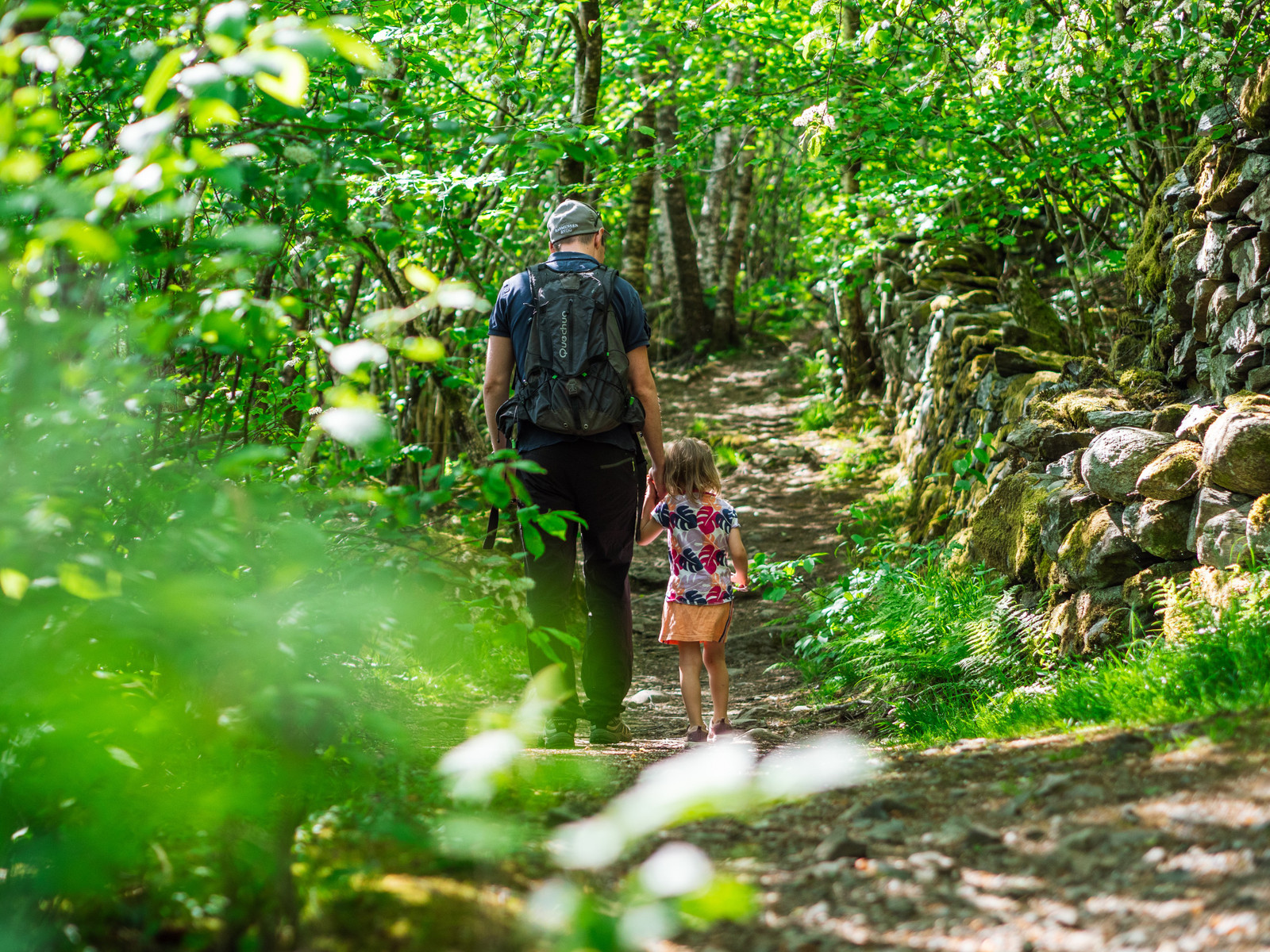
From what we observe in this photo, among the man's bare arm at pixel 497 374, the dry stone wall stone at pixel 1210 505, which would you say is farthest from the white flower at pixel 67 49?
the dry stone wall stone at pixel 1210 505

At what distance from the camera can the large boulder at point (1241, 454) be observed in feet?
11.8

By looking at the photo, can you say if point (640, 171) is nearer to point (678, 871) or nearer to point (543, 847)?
point (543, 847)

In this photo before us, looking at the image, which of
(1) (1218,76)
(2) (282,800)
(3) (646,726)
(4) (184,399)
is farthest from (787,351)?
(2) (282,800)

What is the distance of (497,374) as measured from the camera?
430cm

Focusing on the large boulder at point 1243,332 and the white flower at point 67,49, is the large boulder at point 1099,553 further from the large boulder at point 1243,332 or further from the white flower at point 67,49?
the white flower at point 67,49

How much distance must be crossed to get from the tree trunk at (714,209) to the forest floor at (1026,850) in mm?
13495

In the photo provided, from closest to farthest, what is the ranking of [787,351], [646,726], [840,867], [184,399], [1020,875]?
1. [1020,875]
2. [840,867]
3. [184,399]
4. [646,726]
5. [787,351]

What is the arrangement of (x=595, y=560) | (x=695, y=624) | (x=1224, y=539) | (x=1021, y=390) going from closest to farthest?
(x=1224, y=539), (x=595, y=560), (x=695, y=624), (x=1021, y=390)

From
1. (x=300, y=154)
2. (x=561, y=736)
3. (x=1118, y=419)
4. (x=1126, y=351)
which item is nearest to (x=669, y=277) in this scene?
(x=1126, y=351)

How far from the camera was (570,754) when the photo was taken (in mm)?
3605

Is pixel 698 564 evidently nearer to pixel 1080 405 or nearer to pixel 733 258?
pixel 1080 405

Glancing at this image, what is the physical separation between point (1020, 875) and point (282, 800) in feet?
5.92

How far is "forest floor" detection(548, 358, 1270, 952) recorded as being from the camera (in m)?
1.81

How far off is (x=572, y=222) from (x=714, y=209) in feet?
41.8
